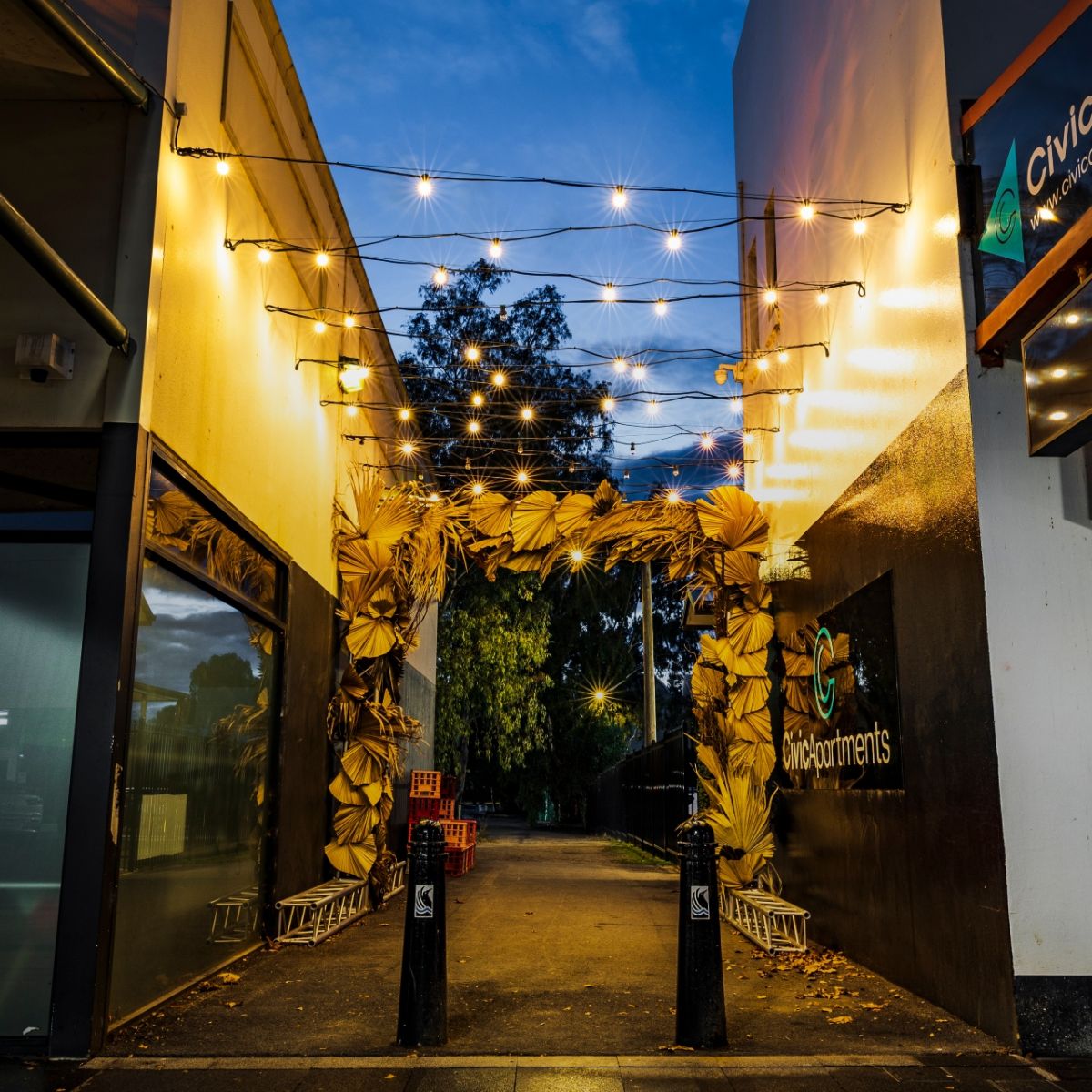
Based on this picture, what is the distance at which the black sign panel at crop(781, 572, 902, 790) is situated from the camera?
7.55 meters

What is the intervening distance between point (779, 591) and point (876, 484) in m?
3.58

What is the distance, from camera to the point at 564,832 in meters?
34.5

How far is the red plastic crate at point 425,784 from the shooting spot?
15852mm

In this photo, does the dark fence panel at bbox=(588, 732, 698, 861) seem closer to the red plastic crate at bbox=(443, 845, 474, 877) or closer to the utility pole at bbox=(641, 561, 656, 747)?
the utility pole at bbox=(641, 561, 656, 747)

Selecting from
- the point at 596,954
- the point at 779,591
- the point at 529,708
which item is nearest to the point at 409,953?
the point at 596,954

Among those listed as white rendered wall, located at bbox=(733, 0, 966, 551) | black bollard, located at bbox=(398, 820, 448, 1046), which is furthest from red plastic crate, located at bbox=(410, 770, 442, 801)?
black bollard, located at bbox=(398, 820, 448, 1046)

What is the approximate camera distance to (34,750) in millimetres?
5820

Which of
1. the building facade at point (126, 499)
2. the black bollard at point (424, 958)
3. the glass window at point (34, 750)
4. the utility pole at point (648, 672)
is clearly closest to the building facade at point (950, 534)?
the black bollard at point (424, 958)

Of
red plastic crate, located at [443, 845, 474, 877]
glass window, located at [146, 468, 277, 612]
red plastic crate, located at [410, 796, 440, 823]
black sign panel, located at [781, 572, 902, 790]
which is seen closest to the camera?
glass window, located at [146, 468, 277, 612]

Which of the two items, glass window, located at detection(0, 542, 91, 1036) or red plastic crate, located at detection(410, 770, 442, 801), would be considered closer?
glass window, located at detection(0, 542, 91, 1036)

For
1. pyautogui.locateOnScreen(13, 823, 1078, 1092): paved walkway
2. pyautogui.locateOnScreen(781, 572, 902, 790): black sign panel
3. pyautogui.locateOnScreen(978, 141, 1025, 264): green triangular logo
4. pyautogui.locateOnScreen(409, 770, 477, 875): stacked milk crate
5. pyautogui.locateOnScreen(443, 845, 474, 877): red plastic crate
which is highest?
pyautogui.locateOnScreen(978, 141, 1025, 264): green triangular logo

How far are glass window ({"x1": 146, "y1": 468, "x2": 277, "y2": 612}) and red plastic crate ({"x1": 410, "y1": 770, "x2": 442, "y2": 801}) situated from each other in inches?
278

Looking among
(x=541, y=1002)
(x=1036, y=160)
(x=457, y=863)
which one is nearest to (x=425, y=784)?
(x=457, y=863)

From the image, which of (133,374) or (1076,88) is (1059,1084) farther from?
(133,374)
